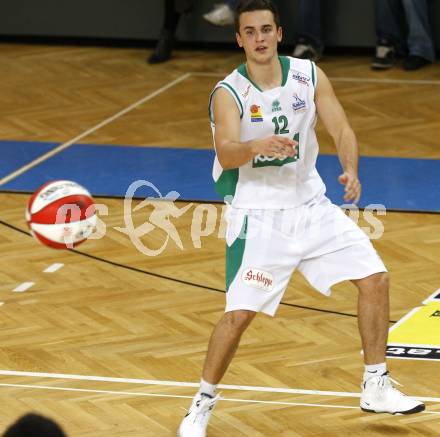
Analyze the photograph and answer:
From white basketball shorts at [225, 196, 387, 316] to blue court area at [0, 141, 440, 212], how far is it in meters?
3.49

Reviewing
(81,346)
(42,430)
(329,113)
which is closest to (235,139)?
(329,113)

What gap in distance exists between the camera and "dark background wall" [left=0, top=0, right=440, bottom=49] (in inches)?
543

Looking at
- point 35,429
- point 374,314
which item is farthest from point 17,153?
point 35,429

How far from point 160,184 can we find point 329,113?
13.8ft

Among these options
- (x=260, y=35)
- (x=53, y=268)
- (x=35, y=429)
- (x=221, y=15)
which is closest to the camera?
(x=35, y=429)

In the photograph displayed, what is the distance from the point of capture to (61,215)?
538 centimetres

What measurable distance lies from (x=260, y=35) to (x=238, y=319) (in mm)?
1241

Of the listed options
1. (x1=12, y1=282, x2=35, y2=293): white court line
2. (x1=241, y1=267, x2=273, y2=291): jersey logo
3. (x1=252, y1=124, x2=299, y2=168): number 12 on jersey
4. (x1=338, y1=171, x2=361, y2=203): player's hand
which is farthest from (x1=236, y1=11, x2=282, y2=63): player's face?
(x1=12, y1=282, x2=35, y2=293): white court line

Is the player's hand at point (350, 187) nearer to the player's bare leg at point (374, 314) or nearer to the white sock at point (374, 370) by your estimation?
the player's bare leg at point (374, 314)

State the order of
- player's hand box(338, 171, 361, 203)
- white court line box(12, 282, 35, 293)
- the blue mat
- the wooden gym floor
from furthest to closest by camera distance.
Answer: the blue mat, white court line box(12, 282, 35, 293), the wooden gym floor, player's hand box(338, 171, 361, 203)

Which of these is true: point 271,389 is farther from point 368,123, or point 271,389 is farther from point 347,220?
point 368,123

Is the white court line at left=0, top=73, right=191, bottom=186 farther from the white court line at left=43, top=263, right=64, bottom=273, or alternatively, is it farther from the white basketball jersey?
the white basketball jersey

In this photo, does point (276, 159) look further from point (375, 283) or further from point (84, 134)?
point (84, 134)

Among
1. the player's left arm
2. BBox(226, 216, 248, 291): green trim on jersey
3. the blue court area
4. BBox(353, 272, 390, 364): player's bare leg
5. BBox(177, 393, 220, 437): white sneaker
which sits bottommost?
the blue court area
